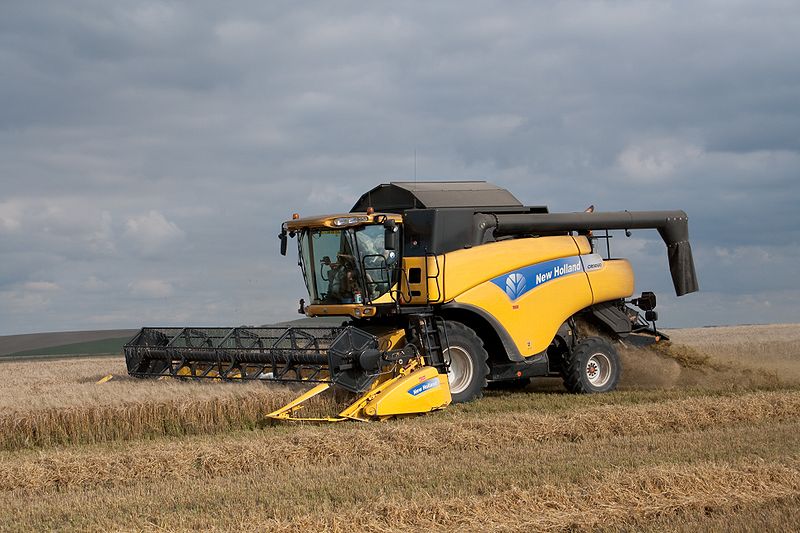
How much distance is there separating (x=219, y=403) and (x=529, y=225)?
4931 mm

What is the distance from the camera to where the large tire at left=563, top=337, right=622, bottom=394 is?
1195cm

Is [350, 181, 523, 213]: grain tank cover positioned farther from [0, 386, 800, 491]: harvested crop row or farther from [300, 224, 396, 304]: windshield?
[0, 386, 800, 491]: harvested crop row

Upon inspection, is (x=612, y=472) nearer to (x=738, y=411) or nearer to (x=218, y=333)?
(x=738, y=411)

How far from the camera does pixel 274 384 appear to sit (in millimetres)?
9953

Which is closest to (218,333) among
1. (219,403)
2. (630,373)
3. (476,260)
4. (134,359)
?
(134,359)

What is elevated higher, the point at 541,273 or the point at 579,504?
the point at 541,273

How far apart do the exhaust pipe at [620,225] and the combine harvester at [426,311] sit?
0.03 meters

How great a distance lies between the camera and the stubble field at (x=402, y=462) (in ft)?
17.3

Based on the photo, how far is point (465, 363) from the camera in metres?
10.8

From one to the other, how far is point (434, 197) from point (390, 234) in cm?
140

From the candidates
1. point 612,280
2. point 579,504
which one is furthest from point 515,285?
point 579,504

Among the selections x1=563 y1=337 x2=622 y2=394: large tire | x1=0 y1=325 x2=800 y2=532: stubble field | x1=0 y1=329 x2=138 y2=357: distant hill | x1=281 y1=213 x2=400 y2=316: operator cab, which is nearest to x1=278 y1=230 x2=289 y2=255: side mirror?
x1=281 y1=213 x2=400 y2=316: operator cab

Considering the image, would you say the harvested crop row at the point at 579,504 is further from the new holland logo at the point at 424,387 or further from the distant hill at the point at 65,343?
the distant hill at the point at 65,343

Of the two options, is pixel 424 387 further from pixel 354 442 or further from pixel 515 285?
pixel 515 285
